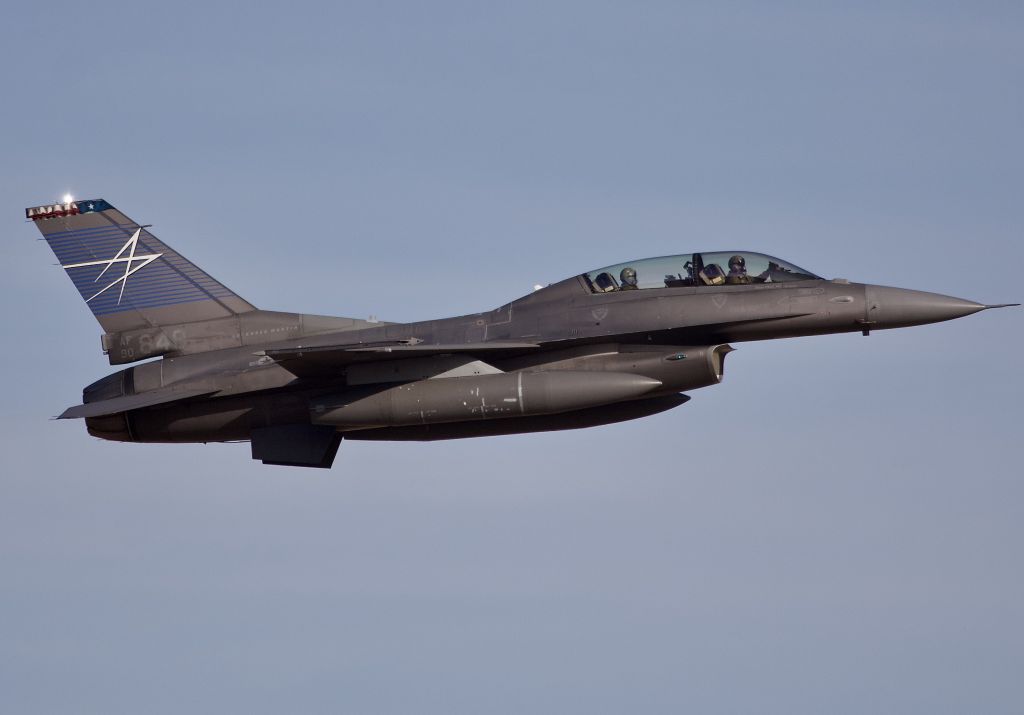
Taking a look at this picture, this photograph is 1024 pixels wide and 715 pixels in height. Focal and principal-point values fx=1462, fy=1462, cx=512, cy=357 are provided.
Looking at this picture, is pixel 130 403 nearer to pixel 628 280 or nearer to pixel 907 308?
pixel 628 280

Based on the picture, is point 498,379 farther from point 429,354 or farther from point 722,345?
point 722,345

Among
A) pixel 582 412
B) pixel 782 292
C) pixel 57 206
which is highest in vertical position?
pixel 57 206

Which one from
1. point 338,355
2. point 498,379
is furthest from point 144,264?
point 498,379

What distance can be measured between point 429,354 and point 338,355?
1.31m

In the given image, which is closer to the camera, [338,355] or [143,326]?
[338,355]

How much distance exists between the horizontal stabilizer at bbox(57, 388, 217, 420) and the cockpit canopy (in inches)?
252

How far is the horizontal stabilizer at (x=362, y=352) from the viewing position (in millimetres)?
20766

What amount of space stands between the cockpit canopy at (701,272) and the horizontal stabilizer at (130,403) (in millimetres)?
6401

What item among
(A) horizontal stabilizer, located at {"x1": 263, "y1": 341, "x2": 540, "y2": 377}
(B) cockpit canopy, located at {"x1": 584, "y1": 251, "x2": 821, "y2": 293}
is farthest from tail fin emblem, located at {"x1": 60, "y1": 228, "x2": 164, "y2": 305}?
(B) cockpit canopy, located at {"x1": 584, "y1": 251, "x2": 821, "y2": 293}

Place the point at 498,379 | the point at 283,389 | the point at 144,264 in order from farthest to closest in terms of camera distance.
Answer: the point at 144,264
the point at 283,389
the point at 498,379

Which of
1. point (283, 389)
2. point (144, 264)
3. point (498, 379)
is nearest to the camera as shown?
point (498, 379)

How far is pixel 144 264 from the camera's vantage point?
23859 millimetres

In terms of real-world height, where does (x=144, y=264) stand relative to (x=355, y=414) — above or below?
above

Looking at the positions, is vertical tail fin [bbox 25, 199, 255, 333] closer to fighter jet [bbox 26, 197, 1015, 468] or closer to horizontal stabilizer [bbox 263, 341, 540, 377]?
fighter jet [bbox 26, 197, 1015, 468]
